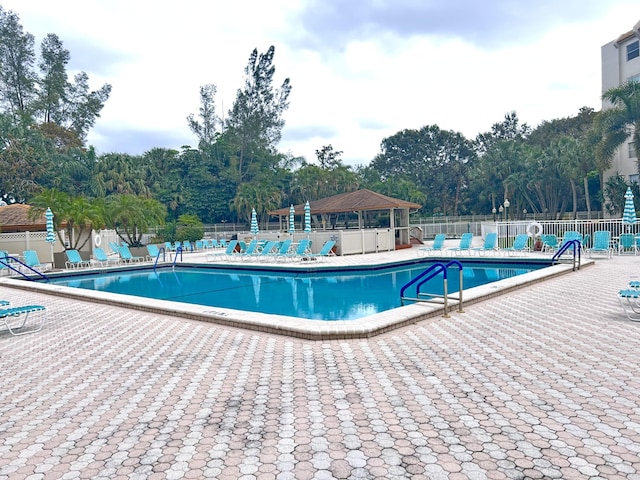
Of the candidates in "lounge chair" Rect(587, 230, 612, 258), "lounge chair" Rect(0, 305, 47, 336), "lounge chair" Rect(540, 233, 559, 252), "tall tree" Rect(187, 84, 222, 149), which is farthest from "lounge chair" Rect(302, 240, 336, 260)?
"tall tree" Rect(187, 84, 222, 149)

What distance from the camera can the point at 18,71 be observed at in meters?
42.0

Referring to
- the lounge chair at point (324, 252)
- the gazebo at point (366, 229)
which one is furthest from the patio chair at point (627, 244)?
the lounge chair at point (324, 252)

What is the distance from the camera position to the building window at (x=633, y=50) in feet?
91.4

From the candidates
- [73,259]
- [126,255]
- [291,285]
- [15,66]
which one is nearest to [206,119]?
[15,66]

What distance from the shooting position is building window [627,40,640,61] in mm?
27844

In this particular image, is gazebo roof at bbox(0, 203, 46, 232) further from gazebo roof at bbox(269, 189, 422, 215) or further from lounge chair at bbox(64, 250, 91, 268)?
gazebo roof at bbox(269, 189, 422, 215)

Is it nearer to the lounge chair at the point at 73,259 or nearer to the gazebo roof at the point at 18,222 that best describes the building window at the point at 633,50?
the lounge chair at the point at 73,259

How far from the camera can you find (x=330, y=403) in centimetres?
349

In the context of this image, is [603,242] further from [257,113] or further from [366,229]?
[257,113]

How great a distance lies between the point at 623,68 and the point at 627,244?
19319 millimetres

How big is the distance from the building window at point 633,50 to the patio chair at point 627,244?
60.4ft

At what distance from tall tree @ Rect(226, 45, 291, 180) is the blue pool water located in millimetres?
26869

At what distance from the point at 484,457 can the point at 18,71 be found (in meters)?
50.7

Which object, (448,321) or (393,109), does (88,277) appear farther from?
(393,109)
